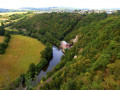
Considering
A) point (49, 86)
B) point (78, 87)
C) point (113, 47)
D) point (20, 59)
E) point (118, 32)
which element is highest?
point (118, 32)

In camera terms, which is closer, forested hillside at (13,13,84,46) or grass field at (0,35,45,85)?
grass field at (0,35,45,85)

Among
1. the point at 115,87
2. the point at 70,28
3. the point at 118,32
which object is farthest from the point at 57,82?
the point at 70,28

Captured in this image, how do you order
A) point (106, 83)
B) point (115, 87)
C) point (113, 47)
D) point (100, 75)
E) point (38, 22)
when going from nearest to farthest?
point (115, 87), point (106, 83), point (100, 75), point (113, 47), point (38, 22)

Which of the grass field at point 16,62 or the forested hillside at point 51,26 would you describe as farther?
the forested hillside at point 51,26

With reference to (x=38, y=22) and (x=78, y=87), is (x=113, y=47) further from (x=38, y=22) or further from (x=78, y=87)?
(x=38, y=22)

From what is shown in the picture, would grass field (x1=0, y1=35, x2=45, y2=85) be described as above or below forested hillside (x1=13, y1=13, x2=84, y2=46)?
below

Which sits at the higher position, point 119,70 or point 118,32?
point 118,32

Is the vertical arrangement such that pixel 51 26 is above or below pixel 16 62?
above

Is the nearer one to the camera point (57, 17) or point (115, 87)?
point (115, 87)

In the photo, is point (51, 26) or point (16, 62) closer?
point (16, 62)

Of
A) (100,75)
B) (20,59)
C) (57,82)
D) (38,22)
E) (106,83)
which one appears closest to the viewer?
(106,83)

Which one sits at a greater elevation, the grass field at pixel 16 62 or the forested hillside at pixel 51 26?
the forested hillside at pixel 51 26
